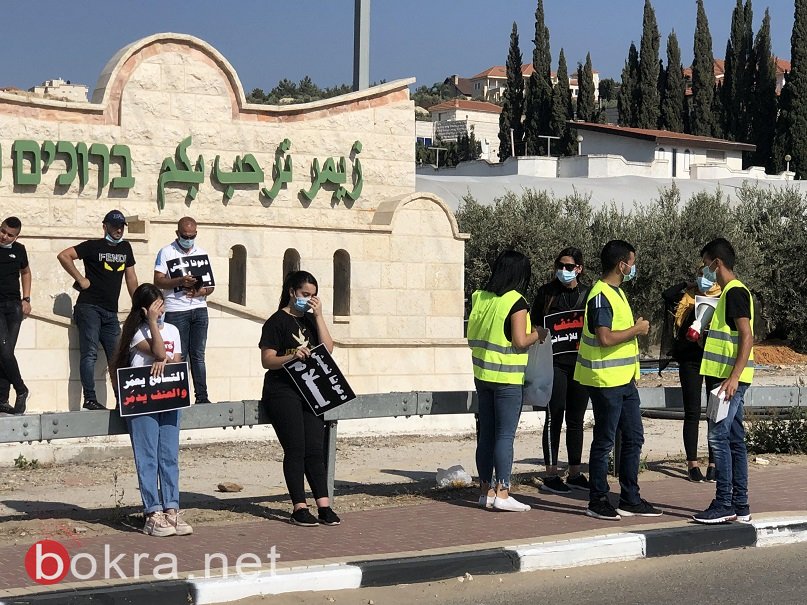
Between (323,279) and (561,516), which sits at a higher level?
(323,279)

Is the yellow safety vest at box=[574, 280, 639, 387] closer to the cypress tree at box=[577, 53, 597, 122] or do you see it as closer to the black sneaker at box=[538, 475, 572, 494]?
the black sneaker at box=[538, 475, 572, 494]

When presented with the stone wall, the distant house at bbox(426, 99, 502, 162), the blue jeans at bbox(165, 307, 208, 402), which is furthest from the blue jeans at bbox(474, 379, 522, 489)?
the distant house at bbox(426, 99, 502, 162)

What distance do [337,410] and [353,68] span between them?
10968mm

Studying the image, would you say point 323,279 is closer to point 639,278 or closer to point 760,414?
point 760,414

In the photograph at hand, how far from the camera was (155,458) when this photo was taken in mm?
7914

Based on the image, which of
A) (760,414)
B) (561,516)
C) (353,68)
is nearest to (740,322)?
(561,516)

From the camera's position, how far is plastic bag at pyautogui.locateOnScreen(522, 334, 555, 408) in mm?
8867

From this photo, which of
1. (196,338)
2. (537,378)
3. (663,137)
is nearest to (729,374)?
(537,378)

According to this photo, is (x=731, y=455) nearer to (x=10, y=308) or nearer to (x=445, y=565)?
(x=445, y=565)

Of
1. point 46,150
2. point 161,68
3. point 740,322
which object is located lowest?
point 740,322

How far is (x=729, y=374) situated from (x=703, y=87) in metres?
68.6

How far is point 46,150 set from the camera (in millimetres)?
15383

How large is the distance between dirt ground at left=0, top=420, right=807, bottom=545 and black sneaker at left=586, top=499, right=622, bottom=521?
1.19 meters

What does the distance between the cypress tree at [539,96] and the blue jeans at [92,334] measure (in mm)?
65806
